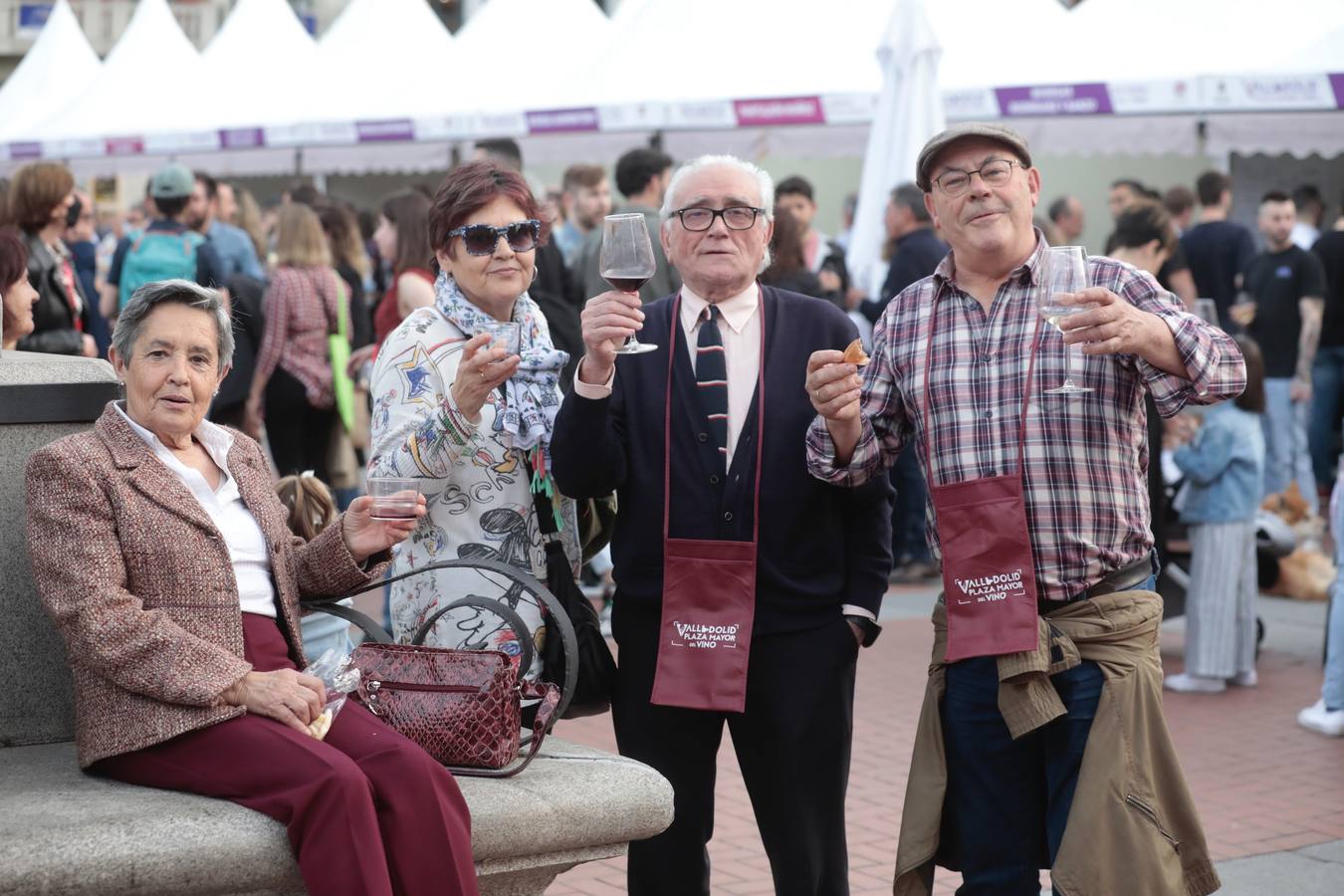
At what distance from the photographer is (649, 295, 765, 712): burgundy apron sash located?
12.5 feet

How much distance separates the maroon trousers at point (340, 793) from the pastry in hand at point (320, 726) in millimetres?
29

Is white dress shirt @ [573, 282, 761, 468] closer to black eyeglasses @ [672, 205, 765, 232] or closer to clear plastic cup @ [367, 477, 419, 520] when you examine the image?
black eyeglasses @ [672, 205, 765, 232]

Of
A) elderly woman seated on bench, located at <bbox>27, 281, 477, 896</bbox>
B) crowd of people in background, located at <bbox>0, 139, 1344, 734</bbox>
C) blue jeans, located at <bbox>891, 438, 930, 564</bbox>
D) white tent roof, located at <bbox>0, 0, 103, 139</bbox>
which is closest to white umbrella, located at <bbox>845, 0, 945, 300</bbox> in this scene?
crowd of people in background, located at <bbox>0, 139, 1344, 734</bbox>

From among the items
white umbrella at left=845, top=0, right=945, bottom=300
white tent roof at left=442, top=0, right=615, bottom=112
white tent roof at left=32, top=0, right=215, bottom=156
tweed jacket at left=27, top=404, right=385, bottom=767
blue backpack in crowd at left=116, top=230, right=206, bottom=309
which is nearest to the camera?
tweed jacket at left=27, top=404, right=385, bottom=767

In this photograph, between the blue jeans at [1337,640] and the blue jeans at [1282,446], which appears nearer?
the blue jeans at [1337,640]

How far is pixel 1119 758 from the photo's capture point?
11.7ft

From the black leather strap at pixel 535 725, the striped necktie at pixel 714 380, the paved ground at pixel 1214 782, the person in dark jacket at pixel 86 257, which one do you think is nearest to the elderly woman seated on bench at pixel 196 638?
the black leather strap at pixel 535 725

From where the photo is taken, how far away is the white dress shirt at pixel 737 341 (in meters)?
3.89

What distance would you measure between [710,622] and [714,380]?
0.55m

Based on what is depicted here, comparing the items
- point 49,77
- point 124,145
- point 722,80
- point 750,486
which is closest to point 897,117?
point 722,80

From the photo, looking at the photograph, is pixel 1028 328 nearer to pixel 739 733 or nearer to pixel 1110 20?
pixel 739 733

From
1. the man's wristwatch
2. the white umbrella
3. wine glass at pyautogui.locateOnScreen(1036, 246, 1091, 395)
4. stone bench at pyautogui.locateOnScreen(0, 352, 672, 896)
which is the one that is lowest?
stone bench at pyautogui.locateOnScreen(0, 352, 672, 896)

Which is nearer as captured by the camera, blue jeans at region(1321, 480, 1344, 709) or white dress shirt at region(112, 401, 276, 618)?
white dress shirt at region(112, 401, 276, 618)

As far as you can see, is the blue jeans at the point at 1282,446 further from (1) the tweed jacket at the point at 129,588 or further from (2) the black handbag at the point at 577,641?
(1) the tweed jacket at the point at 129,588
